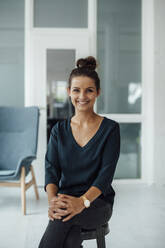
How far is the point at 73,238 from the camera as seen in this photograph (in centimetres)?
112

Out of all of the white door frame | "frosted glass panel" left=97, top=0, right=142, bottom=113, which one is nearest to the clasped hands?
the white door frame

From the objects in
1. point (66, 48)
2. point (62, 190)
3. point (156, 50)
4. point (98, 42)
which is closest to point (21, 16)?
point (66, 48)

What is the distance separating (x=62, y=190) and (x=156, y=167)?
9.68ft

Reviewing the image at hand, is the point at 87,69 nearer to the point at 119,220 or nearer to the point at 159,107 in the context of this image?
the point at 119,220

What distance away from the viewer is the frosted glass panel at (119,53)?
4125 millimetres

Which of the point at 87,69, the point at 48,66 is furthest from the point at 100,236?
the point at 48,66

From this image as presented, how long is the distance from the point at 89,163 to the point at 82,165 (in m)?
0.03

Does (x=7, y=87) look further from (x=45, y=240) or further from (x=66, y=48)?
(x=45, y=240)

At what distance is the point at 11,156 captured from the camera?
3.35 m

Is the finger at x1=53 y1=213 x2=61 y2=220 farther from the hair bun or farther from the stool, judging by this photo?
the hair bun

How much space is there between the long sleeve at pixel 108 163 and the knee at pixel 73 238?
20cm

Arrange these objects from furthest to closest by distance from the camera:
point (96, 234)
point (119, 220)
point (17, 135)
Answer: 1. point (17, 135)
2. point (119, 220)
3. point (96, 234)

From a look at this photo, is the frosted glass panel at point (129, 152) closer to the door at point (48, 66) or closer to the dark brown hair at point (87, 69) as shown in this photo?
the door at point (48, 66)

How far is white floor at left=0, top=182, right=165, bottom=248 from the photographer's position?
210cm
